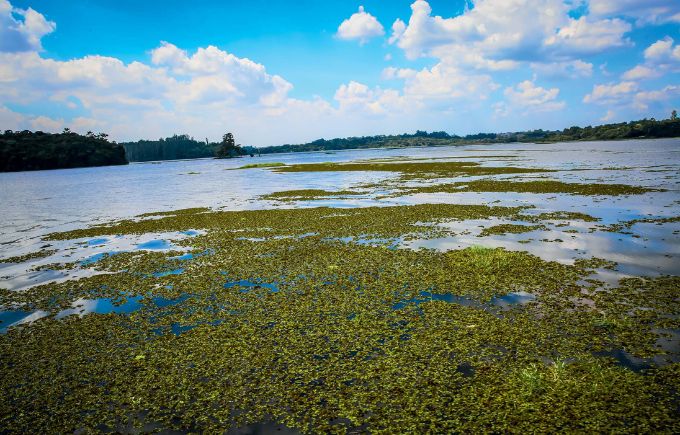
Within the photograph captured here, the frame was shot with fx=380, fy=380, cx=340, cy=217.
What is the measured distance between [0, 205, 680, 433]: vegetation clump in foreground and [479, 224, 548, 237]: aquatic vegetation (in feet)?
16.5

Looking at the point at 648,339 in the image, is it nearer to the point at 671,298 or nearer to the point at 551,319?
the point at 551,319

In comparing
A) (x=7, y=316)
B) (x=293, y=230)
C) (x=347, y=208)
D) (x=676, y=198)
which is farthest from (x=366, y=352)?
(x=676, y=198)

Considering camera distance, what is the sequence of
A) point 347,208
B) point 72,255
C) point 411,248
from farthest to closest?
point 347,208
point 72,255
point 411,248

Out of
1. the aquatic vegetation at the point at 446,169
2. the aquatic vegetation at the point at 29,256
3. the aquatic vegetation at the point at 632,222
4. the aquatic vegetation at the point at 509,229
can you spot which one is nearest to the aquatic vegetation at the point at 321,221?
the aquatic vegetation at the point at 509,229

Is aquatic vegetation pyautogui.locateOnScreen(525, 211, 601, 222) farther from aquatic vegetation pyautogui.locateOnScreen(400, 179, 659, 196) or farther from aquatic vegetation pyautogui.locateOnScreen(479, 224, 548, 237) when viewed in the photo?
aquatic vegetation pyautogui.locateOnScreen(400, 179, 659, 196)

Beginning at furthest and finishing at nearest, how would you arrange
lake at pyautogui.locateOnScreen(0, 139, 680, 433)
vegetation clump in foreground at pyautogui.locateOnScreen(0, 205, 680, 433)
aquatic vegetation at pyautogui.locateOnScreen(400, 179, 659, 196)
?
1. aquatic vegetation at pyautogui.locateOnScreen(400, 179, 659, 196)
2. lake at pyautogui.locateOnScreen(0, 139, 680, 433)
3. vegetation clump in foreground at pyautogui.locateOnScreen(0, 205, 680, 433)

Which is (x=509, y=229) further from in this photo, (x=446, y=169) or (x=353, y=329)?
(x=446, y=169)

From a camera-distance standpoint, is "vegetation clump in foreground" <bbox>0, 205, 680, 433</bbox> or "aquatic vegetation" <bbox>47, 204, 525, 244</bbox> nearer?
"vegetation clump in foreground" <bbox>0, 205, 680, 433</bbox>

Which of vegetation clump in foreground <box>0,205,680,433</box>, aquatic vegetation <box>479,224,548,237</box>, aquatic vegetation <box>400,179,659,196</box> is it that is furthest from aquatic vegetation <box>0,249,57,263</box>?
aquatic vegetation <box>400,179,659,196</box>

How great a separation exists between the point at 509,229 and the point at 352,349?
→ 1715cm

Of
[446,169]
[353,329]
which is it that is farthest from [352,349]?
[446,169]

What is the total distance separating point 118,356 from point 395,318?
27.4 feet

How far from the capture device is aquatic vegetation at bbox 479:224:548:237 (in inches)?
918

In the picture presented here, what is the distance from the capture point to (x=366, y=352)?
1045 cm
